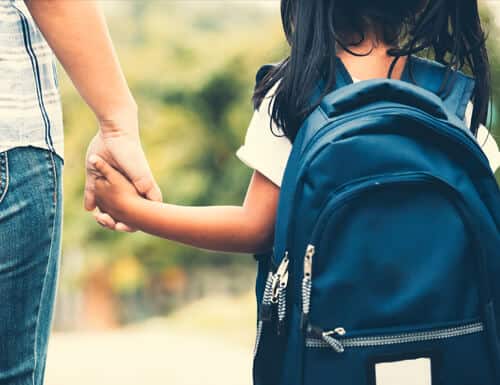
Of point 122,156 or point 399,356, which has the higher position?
point 122,156

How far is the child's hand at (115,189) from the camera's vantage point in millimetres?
1400

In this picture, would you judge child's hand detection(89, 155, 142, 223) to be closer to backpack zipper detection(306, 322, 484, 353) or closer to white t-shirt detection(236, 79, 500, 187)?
white t-shirt detection(236, 79, 500, 187)

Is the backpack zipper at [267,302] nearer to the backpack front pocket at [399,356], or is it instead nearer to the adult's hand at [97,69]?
the backpack front pocket at [399,356]

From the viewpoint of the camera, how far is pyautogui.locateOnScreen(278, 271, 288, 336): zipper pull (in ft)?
4.04

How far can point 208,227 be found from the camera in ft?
4.54

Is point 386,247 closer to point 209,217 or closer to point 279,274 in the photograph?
point 279,274

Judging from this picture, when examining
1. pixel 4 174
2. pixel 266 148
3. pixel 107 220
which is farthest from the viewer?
pixel 107 220

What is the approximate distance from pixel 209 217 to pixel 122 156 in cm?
17

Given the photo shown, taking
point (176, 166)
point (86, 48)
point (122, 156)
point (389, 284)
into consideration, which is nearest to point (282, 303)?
point (389, 284)

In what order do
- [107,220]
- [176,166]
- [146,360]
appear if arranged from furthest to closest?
[176,166]
[146,360]
[107,220]

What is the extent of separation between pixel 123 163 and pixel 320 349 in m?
0.41

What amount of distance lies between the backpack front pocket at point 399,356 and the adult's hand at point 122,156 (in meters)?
0.37

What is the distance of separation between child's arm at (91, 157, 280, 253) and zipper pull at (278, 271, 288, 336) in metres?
0.16

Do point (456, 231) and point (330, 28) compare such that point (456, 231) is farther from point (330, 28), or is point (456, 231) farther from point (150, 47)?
point (150, 47)
